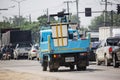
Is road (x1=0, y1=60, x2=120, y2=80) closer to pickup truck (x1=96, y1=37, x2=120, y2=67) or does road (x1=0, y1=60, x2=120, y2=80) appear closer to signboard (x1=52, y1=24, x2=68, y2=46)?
pickup truck (x1=96, y1=37, x2=120, y2=67)

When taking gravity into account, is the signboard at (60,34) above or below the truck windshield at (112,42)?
above

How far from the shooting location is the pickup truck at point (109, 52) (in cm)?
3064

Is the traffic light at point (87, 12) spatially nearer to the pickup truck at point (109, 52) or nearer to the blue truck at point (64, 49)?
the pickup truck at point (109, 52)

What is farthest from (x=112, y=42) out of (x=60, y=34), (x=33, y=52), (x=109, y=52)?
(x=33, y=52)

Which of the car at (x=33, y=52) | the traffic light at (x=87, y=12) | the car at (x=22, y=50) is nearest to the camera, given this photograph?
the car at (x=33, y=52)

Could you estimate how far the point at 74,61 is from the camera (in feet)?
91.5

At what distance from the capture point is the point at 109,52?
105ft

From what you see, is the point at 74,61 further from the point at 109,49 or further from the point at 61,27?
the point at 109,49

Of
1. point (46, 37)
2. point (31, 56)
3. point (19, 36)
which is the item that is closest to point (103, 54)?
point (46, 37)

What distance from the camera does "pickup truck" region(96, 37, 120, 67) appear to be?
3064cm

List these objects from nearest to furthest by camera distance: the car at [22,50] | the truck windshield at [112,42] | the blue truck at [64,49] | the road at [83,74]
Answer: the road at [83,74]
the blue truck at [64,49]
the truck windshield at [112,42]
the car at [22,50]

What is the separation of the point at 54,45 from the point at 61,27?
109cm

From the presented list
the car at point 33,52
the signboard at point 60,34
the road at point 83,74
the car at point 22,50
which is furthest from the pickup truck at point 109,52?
the car at point 22,50

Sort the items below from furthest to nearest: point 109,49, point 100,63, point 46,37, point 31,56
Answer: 1. point 31,56
2. point 100,63
3. point 109,49
4. point 46,37
